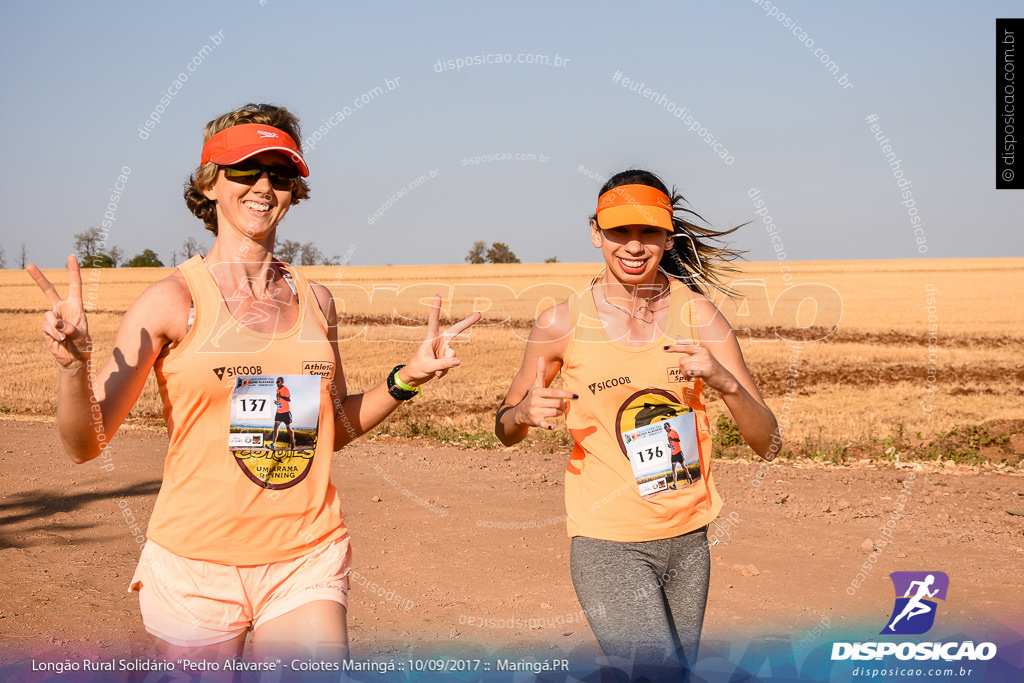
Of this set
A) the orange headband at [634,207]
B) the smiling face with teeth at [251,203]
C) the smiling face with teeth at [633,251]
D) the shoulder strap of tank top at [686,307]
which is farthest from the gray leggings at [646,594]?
the smiling face with teeth at [251,203]

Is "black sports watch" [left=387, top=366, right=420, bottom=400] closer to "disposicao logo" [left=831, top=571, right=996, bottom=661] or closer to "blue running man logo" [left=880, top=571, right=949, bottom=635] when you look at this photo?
"disposicao logo" [left=831, top=571, right=996, bottom=661]

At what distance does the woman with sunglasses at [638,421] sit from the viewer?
2.92 meters

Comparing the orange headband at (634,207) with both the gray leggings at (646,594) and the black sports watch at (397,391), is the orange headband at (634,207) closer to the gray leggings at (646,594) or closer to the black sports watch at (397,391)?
the black sports watch at (397,391)

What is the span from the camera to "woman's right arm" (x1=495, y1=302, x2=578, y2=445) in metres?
3.09

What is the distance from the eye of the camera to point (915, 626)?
4922 mm

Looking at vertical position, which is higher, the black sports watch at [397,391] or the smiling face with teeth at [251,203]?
the smiling face with teeth at [251,203]

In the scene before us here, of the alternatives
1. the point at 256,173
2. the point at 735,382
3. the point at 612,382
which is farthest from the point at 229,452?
the point at 735,382

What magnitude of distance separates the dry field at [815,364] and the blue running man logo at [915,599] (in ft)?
6.89

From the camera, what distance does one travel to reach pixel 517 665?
445 centimetres

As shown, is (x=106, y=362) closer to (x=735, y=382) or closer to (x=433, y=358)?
(x=433, y=358)

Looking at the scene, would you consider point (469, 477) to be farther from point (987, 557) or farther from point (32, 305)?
point (32, 305)

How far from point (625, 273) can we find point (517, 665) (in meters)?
2.34

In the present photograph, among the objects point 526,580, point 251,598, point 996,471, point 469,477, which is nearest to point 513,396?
point 251,598

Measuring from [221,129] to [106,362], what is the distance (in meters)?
Result: 0.86
